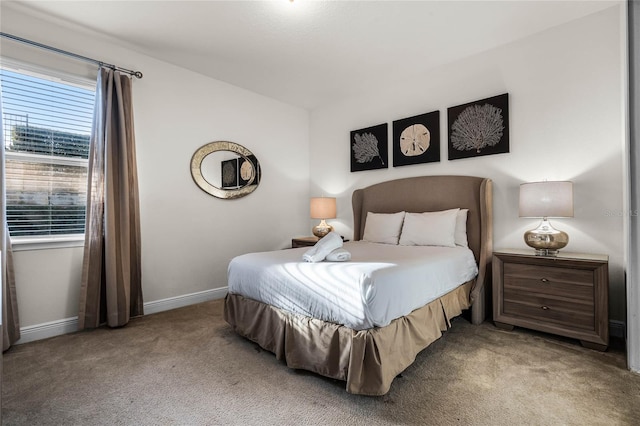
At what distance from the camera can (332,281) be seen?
6.23ft

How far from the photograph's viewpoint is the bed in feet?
5.69

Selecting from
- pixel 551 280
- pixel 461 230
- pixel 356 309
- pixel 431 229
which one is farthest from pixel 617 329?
pixel 356 309

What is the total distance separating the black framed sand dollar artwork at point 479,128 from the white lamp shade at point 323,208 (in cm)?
162

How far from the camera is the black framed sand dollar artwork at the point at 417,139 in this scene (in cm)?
358

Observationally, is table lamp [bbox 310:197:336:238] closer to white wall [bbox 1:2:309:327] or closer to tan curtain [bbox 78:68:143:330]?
white wall [bbox 1:2:309:327]

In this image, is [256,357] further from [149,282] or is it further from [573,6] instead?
[573,6]

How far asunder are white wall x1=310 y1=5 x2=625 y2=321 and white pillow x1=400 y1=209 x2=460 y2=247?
19.5 inches

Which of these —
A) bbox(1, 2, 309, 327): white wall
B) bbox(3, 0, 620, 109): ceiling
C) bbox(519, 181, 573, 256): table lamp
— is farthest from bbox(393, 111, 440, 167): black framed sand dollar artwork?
bbox(1, 2, 309, 327): white wall

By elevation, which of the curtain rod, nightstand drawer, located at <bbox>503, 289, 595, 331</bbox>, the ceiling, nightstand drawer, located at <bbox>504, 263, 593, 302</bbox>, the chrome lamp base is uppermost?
the ceiling

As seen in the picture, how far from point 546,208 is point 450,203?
3.09 ft

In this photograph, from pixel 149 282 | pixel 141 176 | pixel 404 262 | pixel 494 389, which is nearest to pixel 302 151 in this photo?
pixel 141 176

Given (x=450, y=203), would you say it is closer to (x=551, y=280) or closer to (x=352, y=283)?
(x=551, y=280)

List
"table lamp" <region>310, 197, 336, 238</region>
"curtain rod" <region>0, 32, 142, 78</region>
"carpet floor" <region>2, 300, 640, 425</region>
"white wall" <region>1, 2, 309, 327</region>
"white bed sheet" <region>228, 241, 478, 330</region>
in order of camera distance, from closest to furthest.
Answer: "carpet floor" <region>2, 300, 640, 425</region>
"white bed sheet" <region>228, 241, 478, 330</region>
"curtain rod" <region>0, 32, 142, 78</region>
"white wall" <region>1, 2, 309, 327</region>
"table lamp" <region>310, 197, 336, 238</region>

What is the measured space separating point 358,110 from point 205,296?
10.2ft
